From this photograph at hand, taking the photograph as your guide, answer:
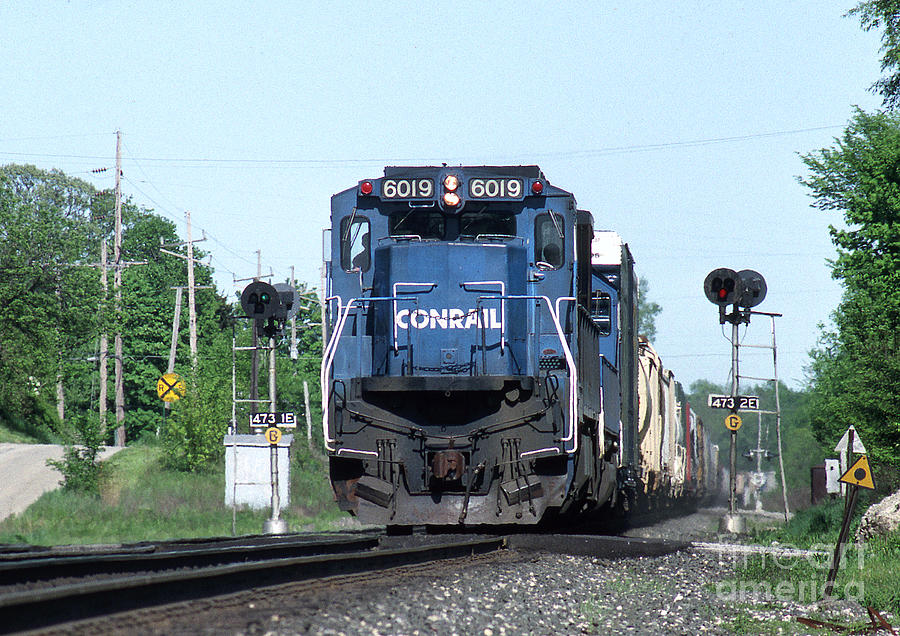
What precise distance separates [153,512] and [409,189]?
19.0 metres

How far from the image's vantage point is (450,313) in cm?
1171

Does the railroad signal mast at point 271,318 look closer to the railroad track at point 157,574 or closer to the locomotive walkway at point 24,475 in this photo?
the locomotive walkway at point 24,475

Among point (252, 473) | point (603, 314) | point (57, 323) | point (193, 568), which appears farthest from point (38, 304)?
point (193, 568)

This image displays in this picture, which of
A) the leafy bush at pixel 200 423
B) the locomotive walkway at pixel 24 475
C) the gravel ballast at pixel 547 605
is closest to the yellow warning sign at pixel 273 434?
the locomotive walkway at pixel 24 475

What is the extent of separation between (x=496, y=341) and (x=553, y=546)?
7.45ft

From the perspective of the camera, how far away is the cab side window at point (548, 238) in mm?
12172

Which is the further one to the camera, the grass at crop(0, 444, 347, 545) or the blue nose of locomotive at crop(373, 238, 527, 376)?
the grass at crop(0, 444, 347, 545)

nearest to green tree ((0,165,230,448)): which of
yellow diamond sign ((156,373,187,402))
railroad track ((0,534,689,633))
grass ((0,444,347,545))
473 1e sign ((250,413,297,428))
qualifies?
grass ((0,444,347,545))

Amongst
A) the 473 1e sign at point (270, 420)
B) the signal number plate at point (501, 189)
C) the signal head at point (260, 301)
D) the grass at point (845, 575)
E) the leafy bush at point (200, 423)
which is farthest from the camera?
the leafy bush at point (200, 423)

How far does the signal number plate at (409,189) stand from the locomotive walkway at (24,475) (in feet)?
69.3

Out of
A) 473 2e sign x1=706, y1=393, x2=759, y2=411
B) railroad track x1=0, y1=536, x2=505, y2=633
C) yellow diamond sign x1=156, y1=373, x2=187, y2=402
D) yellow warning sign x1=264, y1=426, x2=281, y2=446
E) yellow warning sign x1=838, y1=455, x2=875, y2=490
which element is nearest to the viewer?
railroad track x1=0, y1=536, x2=505, y2=633

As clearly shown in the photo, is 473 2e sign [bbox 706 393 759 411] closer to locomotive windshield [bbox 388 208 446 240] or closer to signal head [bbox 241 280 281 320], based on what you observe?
signal head [bbox 241 280 281 320]

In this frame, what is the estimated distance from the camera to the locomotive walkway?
32812mm

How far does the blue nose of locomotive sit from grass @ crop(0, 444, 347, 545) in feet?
35.2
